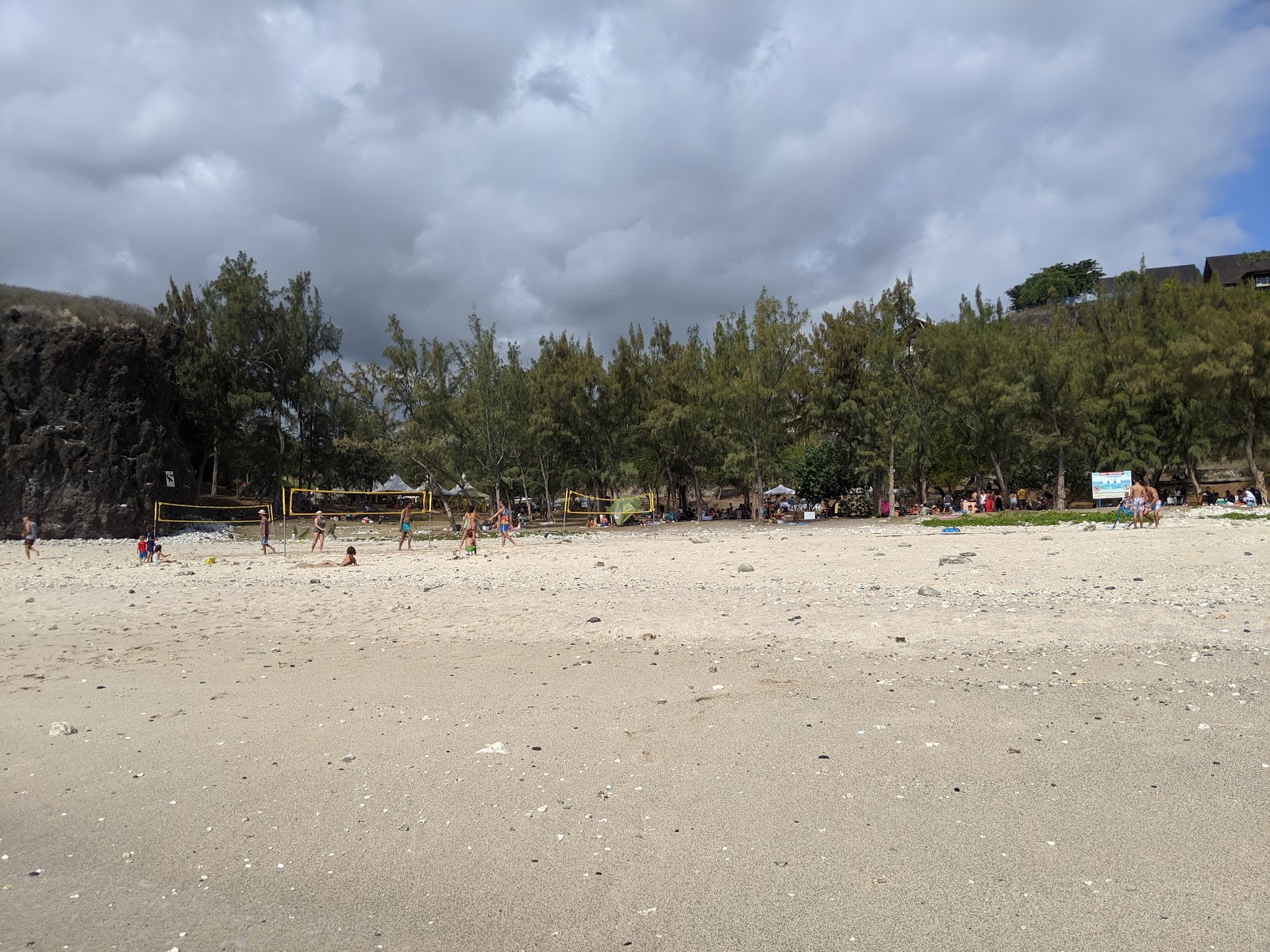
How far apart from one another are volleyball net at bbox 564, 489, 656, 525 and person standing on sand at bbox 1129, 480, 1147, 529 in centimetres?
2504

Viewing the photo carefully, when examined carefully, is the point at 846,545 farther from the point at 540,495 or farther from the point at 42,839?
the point at 540,495

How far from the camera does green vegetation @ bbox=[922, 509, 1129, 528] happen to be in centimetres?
3056

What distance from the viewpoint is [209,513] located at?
151 ft

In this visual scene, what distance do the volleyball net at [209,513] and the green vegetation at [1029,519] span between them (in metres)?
29.9

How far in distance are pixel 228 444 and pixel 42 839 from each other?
5396 centimetres

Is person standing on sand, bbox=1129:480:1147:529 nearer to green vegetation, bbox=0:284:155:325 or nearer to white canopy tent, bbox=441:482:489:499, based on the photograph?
white canopy tent, bbox=441:482:489:499

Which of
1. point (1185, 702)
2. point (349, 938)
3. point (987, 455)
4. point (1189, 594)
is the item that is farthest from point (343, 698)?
point (987, 455)

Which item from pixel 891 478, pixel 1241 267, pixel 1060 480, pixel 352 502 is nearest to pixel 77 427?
pixel 352 502

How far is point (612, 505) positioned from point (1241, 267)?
76286 millimetres

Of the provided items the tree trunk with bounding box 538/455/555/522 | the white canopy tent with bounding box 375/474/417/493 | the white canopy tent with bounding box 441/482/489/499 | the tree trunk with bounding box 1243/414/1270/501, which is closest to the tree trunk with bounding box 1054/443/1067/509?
the tree trunk with bounding box 1243/414/1270/501

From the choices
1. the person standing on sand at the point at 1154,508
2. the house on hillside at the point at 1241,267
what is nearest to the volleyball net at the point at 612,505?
the person standing on sand at the point at 1154,508

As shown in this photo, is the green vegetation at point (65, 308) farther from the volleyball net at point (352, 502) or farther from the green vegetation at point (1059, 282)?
the green vegetation at point (1059, 282)

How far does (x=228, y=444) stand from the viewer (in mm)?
53406

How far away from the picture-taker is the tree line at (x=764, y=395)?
144 feet
